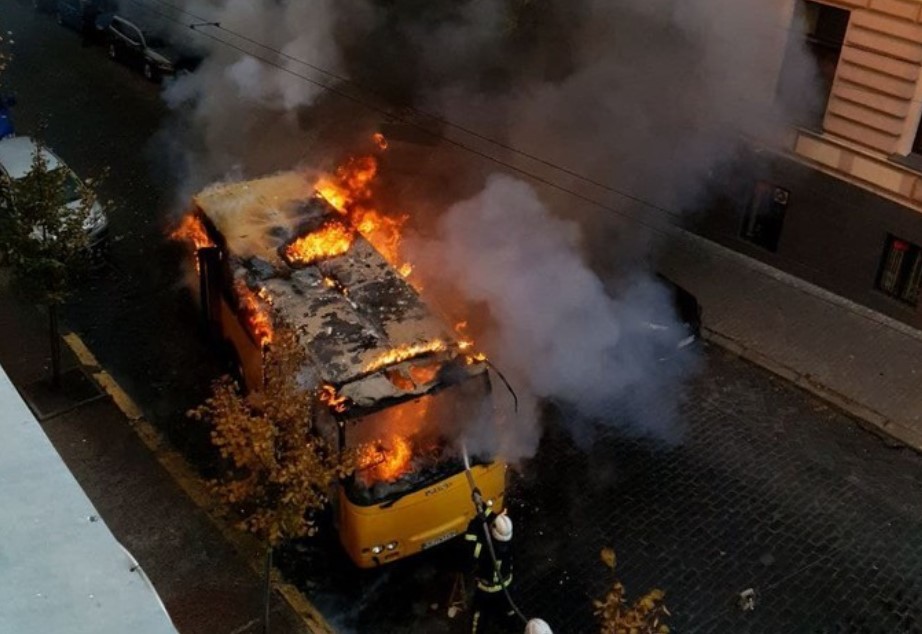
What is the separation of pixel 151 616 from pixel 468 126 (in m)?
13.7

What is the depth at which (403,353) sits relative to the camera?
29.5 ft

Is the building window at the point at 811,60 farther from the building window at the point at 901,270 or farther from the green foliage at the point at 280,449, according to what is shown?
the green foliage at the point at 280,449

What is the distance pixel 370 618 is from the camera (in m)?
8.62

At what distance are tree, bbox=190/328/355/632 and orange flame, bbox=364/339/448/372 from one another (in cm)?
81

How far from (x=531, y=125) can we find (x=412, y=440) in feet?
29.7

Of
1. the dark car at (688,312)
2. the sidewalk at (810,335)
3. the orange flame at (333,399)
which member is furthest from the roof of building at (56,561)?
the sidewalk at (810,335)

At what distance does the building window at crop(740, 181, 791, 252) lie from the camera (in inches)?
556

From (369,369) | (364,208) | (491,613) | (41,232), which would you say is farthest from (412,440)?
(364,208)

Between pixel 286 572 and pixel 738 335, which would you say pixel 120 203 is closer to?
pixel 286 572

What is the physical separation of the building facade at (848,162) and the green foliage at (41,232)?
9472 mm

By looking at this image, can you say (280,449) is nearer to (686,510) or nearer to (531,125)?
(686,510)

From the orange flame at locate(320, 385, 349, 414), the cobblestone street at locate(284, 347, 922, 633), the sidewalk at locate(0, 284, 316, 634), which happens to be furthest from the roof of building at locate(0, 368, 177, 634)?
the cobblestone street at locate(284, 347, 922, 633)

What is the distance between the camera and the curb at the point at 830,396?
36.7ft

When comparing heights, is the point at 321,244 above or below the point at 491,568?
above
